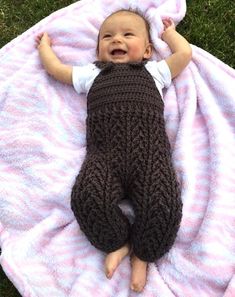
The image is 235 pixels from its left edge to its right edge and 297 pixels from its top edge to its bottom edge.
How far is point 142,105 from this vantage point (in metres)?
2.41

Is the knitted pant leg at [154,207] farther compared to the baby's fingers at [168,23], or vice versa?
the baby's fingers at [168,23]

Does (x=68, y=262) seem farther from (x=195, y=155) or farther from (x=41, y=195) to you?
(x=195, y=155)

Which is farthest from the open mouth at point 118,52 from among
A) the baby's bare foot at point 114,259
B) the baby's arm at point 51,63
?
the baby's bare foot at point 114,259

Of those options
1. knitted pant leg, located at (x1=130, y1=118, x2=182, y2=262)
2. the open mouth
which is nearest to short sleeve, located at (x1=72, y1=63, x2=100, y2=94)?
the open mouth

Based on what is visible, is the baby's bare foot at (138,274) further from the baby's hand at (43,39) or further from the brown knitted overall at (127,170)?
the baby's hand at (43,39)

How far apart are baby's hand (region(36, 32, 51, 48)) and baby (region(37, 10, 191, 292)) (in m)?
0.18

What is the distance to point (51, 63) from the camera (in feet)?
8.98

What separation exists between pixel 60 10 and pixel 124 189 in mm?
1120

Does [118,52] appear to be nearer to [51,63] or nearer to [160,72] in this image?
[160,72]

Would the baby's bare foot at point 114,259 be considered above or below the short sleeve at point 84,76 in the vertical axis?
below

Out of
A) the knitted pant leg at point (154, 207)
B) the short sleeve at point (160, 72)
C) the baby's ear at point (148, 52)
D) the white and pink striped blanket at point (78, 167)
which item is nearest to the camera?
the knitted pant leg at point (154, 207)

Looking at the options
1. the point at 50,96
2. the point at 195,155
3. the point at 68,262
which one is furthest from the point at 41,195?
the point at 195,155

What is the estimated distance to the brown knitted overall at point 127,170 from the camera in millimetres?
2199

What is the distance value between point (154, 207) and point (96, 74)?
0.74m
